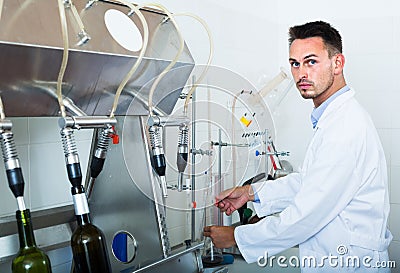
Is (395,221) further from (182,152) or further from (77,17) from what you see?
(77,17)

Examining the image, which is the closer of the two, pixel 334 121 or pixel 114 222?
pixel 114 222

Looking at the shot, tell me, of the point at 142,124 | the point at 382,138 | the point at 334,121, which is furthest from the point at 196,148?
the point at 382,138

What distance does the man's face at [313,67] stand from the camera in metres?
1.55

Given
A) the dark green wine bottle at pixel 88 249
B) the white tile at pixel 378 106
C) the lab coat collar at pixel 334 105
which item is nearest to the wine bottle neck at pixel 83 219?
the dark green wine bottle at pixel 88 249

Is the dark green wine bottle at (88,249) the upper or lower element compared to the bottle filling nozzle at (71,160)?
lower

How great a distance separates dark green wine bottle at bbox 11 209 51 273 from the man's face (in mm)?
951

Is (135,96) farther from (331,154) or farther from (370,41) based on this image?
(370,41)

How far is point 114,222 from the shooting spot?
4.13ft

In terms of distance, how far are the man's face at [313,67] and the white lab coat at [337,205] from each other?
0.09 metres

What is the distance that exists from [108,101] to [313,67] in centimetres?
70

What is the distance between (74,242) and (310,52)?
0.93 m

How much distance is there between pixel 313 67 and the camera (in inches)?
61.4

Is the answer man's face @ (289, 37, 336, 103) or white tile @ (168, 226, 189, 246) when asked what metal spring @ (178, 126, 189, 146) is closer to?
white tile @ (168, 226, 189, 246)

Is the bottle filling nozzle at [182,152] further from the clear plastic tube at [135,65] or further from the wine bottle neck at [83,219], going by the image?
the wine bottle neck at [83,219]
